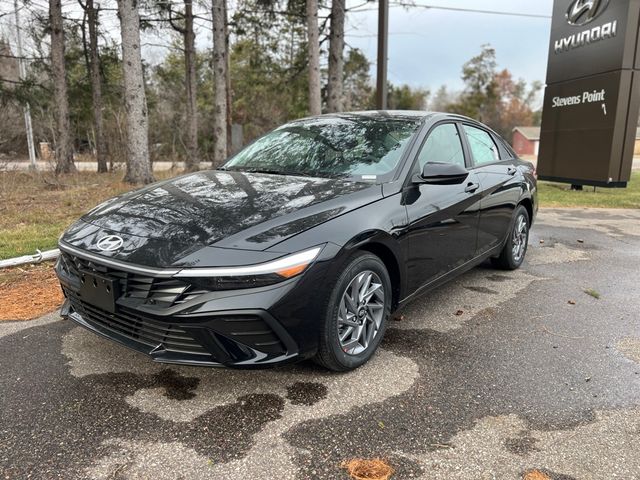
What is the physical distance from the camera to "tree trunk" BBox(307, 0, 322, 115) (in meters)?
12.4

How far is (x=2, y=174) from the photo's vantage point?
39.3 ft

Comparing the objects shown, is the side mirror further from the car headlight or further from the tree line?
the tree line

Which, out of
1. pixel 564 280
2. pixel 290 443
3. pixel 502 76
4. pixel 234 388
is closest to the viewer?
pixel 290 443

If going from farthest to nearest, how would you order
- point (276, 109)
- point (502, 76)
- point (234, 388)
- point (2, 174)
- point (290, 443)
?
1. point (502, 76)
2. point (276, 109)
3. point (2, 174)
4. point (234, 388)
5. point (290, 443)

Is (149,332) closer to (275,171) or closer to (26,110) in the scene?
(275,171)

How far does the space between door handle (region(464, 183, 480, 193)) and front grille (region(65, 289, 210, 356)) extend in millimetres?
2607

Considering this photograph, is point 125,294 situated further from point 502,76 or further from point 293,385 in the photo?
point 502,76

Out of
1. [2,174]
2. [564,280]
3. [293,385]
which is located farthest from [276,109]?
[293,385]

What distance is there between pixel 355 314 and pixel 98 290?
1.47m

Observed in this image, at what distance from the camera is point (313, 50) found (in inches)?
492

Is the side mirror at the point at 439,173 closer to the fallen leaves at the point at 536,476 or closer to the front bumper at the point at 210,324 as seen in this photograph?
the front bumper at the point at 210,324

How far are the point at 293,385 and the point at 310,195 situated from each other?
3.76ft

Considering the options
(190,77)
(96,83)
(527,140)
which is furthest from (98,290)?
(527,140)

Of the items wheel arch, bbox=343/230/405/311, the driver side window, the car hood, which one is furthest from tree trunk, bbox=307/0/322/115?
wheel arch, bbox=343/230/405/311
